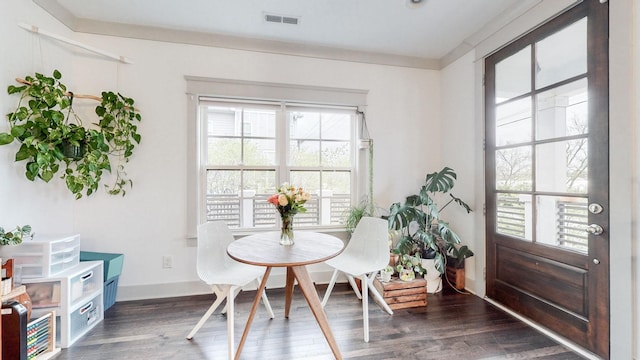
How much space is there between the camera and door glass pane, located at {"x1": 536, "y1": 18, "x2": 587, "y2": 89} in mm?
1764

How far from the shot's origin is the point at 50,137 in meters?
1.89

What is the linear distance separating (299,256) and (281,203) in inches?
15.5

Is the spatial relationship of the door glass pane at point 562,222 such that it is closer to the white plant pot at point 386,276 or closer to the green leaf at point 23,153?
the white plant pot at point 386,276

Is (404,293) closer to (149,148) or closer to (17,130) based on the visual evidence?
(149,148)

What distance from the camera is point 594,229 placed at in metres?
1.67

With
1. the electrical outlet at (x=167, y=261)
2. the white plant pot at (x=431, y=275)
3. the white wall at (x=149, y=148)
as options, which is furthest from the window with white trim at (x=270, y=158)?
the white plant pot at (x=431, y=275)

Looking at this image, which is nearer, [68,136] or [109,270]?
[68,136]

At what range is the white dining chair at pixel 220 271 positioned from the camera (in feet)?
5.68

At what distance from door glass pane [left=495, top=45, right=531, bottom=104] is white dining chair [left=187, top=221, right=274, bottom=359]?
2.57 meters

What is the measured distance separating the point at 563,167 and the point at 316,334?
2157 mm

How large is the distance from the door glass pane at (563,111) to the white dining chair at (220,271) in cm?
243

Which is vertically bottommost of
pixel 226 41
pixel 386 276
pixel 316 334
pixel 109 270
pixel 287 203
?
pixel 316 334

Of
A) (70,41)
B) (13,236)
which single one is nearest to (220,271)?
(13,236)

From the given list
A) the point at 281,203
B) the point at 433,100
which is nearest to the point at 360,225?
the point at 281,203
